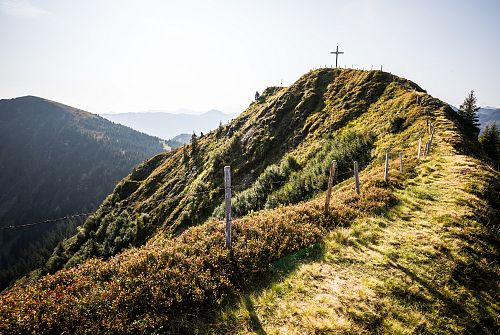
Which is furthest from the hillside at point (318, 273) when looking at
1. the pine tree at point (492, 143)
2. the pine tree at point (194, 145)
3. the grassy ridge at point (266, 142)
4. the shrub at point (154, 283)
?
the pine tree at point (194, 145)

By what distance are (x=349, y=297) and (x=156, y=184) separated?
278ft

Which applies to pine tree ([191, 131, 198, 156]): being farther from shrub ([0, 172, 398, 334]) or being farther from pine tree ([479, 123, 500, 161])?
shrub ([0, 172, 398, 334])

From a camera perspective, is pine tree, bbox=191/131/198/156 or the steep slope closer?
the steep slope

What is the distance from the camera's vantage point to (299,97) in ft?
196

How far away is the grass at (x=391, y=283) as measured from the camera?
702 centimetres

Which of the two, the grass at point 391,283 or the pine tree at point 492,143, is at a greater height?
the pine tree at point 492,143

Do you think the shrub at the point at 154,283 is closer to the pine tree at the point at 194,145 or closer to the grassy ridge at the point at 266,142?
the grassy ridge at the point at 266,142

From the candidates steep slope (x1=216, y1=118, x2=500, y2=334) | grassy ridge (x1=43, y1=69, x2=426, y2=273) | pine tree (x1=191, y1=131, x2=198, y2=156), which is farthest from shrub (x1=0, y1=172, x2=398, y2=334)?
pine tree (x1=191, y1=131, x2=198, y2=156)

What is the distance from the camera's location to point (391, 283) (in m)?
8.52

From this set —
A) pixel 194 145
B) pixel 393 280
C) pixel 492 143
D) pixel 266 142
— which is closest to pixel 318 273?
pixel 393 280

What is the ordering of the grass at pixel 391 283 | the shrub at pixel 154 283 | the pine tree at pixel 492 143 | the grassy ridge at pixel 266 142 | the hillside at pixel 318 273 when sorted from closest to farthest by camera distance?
the shrub at pixel 154 283 < the hillside at pixel 318 273 < the grass at pixel 391 283 < the grassy ridge at pixel 266 142 < the pine tree at pixel 492 143

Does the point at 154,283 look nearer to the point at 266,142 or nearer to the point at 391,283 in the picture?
the point at 391,283

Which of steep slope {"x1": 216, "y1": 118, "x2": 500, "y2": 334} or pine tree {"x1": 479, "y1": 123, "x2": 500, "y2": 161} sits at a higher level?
pine tree {"x1": 479, "y1": 123, "x2": 500, "y2": 161}

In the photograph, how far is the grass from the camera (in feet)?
23.0
